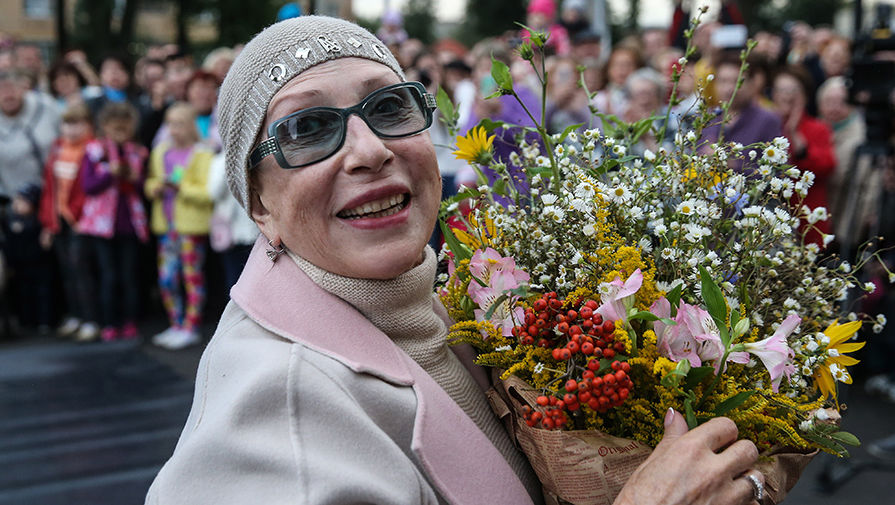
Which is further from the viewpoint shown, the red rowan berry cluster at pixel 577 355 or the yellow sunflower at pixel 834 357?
the yellow sunflower at pixel 834 357

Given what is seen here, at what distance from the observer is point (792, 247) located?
1.61 metres

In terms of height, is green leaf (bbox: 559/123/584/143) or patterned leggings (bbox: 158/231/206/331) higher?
green leaf (bbox: 559/123/584/143)

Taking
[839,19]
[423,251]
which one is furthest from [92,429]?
[839,19]

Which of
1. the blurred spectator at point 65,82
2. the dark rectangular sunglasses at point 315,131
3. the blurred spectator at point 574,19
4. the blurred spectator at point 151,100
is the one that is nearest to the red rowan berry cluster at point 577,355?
the dark rectangular sunglasses at point 315,131

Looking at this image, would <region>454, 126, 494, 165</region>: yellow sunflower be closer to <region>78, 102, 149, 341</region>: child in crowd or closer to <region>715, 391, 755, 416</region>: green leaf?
<region>715, 391, 755, 416</region>: green leaf

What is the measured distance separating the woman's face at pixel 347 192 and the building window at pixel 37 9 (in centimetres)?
4078

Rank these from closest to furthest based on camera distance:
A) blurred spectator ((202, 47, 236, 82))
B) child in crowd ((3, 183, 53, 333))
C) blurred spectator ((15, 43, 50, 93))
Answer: blurred spectator ((202, 47, 236, 82)), child in crowd ((3, 183, 53, 333)), blurred spectator ((15, 43, 50, 93))

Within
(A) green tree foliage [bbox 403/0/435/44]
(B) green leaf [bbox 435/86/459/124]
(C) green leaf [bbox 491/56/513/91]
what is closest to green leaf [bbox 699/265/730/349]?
(C) green leaf [bbox 491/56/513/91]

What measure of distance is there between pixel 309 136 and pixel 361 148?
10cm

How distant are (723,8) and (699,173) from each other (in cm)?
604

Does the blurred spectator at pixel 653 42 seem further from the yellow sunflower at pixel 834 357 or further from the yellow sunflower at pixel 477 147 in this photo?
the yellow sunflower at pixel 834 357

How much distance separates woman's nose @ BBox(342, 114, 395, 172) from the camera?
4.94 ft

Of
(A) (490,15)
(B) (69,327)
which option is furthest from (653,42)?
(A) (490,15)

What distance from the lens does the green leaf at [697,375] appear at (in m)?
1.38
